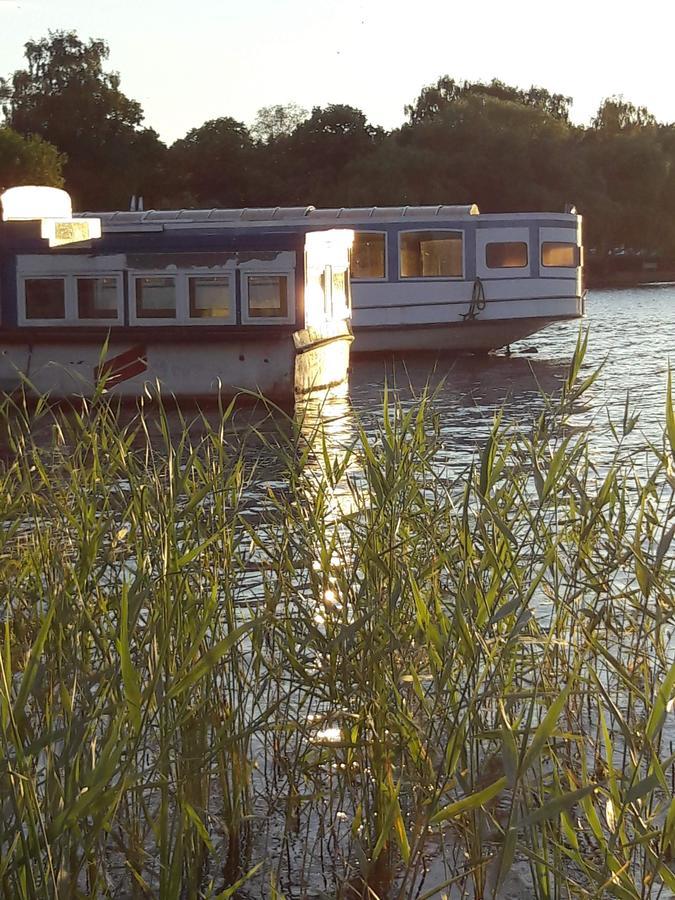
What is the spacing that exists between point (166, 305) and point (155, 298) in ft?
0.48

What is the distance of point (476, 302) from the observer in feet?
81.5

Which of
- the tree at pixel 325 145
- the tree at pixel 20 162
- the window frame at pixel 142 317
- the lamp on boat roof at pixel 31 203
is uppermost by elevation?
the tree at pixel 325 145

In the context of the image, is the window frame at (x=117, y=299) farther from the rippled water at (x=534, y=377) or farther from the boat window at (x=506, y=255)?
the boat window at (x=506, y=255)

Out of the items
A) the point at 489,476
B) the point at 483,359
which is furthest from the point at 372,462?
the point at 483,359

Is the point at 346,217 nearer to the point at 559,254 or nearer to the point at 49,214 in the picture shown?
the point at 559,254

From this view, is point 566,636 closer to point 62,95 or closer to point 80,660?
point 80,660

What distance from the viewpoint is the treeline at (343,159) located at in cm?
5862

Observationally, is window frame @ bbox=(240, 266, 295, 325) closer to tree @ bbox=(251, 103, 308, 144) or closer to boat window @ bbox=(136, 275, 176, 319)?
boat window @ bbox=(136, 275, 176, 319)

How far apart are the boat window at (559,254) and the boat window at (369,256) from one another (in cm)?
283

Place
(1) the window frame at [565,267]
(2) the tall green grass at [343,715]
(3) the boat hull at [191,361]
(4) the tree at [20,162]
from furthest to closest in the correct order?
(4) the tree at [20,162]
(1) the window frame at [565,267]
(3) the boat hull at [191,361]
(2) the tall green grass at [343,715]

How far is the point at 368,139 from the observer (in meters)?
68.2

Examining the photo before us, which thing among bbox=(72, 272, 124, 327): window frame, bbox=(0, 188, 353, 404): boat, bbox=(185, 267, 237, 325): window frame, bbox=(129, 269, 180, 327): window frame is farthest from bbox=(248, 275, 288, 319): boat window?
bbox=(72, 272, 124, 327): window frame

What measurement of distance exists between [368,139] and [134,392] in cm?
5284

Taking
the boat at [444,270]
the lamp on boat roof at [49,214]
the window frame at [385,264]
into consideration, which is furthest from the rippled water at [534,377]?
the lamp on boat roof at [49,214]
